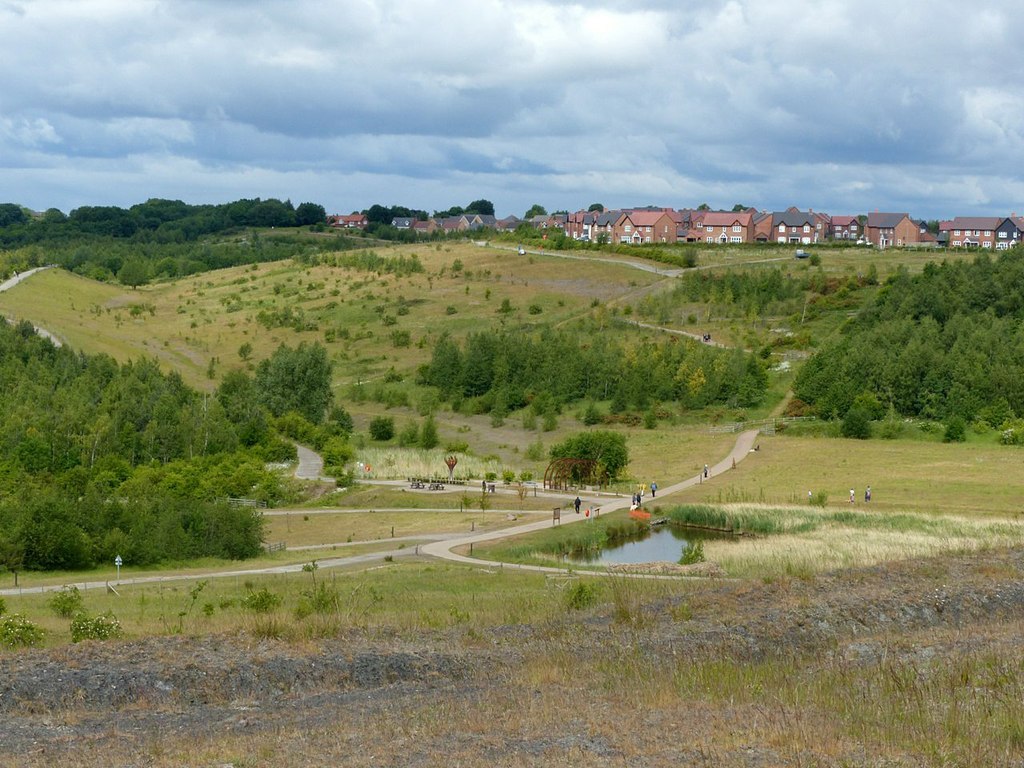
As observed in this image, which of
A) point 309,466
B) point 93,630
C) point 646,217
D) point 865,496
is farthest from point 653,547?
point 646,217

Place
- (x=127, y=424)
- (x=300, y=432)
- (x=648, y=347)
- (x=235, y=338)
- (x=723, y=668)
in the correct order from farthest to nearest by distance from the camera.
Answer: (x=235, y=338)
(x=648, y=347)
(x=300, y=432)
(x=127, y=424)
(x=723, y=668)

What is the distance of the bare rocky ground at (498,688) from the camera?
11867 mm

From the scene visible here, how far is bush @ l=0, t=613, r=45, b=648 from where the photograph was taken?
18812 millimetres

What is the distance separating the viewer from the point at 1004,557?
2661 centimetres

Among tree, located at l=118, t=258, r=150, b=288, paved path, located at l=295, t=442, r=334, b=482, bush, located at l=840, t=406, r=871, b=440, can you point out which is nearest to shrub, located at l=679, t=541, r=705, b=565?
paved path, located at l=295, t=442, r=334, b=482

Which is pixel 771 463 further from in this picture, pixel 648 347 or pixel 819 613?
pixel 819 613

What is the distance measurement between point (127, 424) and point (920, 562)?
44.2 m

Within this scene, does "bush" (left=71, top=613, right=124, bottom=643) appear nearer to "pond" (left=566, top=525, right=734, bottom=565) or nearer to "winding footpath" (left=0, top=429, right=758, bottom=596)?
"winding footpath" (left=0, top=429, right=758, bottom=596)

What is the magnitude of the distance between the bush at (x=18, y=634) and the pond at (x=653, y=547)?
Answer: 67.3ft

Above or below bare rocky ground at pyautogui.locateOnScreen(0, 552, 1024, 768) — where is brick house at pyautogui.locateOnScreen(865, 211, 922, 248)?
above

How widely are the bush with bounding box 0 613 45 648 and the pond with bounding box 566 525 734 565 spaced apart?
807 inches

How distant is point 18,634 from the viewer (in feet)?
62.1

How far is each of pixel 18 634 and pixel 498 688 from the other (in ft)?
29.5

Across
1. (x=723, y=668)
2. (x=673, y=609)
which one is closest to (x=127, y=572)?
(x=673, y=609)
